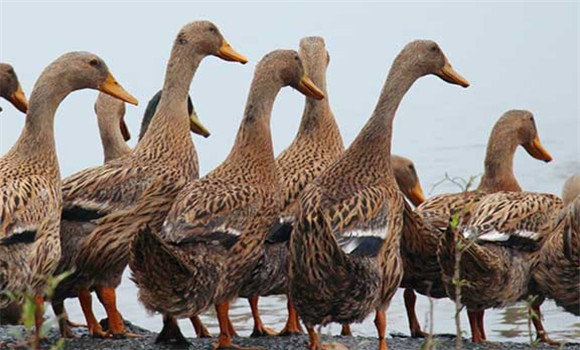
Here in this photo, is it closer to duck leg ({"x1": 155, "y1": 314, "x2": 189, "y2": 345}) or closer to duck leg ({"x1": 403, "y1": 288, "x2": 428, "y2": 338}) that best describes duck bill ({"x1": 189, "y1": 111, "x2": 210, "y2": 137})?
duck leg ({"x1": 403, "y1": 288, "x2": 428, "y2": 338})

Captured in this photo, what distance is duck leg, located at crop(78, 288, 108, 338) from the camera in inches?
379

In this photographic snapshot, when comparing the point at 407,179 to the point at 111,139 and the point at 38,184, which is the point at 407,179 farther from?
the point at 38,184

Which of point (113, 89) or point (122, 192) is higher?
point (113, 89)

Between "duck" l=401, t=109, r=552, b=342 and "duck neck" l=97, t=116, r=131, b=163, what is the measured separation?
8.29 feet

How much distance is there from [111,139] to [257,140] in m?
2.41

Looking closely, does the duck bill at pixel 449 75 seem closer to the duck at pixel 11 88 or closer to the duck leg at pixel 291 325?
the duck leg at pixel 291 325

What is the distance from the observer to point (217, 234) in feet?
28.4

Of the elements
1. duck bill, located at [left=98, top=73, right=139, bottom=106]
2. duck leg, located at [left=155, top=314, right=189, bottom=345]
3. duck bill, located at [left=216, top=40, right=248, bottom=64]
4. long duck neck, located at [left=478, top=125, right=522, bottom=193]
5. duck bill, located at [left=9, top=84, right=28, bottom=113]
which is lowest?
duck leg, located at [left=155, top=314, right=189, bottom=345]

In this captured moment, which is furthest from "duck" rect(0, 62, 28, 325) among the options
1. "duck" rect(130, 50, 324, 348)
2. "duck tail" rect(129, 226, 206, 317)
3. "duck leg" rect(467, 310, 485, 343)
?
"duck leg" rect(467, 310, 485, 343)

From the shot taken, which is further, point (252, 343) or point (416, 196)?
point (416, 196)

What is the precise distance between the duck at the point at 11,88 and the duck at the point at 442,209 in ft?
9.63

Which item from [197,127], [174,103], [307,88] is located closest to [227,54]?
[174,103]

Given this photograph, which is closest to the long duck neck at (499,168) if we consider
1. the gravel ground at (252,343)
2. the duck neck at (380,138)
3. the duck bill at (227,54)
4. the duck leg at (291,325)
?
the gravel ground at (252,343)

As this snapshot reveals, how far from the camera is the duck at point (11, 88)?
1055 cm
